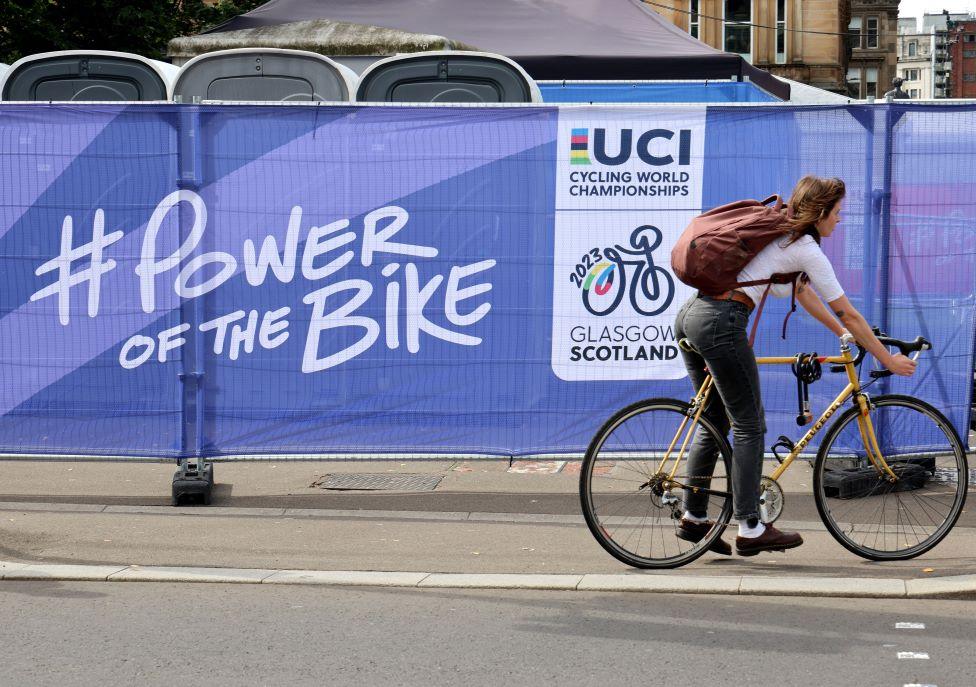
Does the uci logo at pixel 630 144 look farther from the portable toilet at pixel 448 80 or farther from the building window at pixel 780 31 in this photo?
the building window at pixel 780 31

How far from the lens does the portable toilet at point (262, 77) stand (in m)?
10.9

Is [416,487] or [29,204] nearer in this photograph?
[29,204]

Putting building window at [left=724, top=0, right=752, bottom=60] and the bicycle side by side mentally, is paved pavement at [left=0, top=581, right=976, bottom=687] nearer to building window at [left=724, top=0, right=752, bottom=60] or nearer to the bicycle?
the bicycle

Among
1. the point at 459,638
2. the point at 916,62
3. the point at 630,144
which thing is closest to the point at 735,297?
the point at 630,144

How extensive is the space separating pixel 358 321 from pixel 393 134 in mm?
1021

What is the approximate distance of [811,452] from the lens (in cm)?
703

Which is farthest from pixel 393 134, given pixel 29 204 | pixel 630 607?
pixel 630 607

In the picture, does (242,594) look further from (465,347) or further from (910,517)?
(910,517)

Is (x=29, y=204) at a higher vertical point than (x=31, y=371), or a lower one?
higher

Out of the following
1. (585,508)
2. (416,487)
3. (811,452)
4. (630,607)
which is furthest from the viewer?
(416,487)

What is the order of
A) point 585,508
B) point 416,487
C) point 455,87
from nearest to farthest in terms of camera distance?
point 585,508, point 416,487, point 455,87

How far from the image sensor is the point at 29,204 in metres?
7.30

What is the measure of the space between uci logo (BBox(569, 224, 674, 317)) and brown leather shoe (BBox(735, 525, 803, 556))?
1799 millimetres

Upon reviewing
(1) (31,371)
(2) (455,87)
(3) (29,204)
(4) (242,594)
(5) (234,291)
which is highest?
(2) (455,87)
